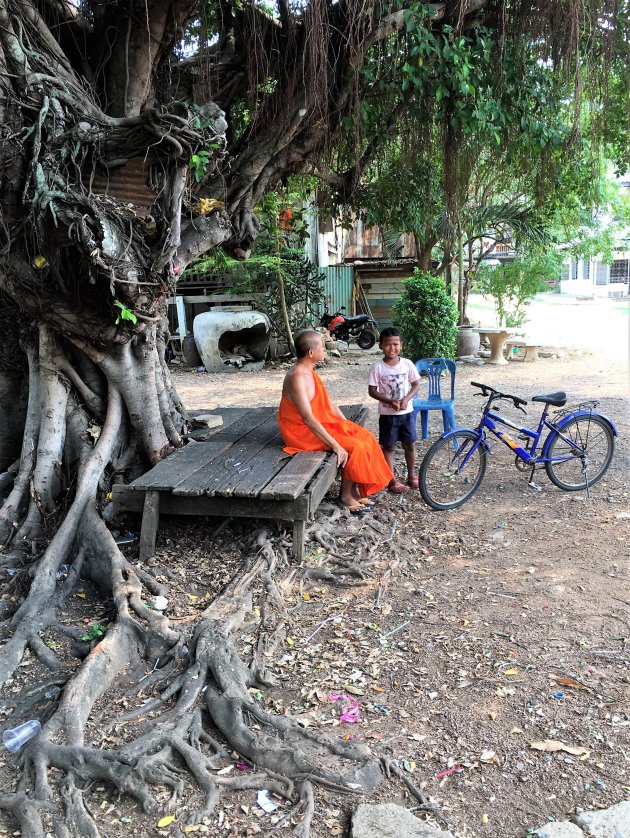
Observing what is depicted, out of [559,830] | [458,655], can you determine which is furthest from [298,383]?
[559,830]

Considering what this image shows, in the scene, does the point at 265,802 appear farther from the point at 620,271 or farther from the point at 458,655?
the point at 620,271

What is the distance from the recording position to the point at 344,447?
5.28m

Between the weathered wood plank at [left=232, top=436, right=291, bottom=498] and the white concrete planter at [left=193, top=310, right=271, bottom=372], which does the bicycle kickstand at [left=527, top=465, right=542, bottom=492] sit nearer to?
the weathered wood plank at [left=232, top=436, right=291, bottom=498]

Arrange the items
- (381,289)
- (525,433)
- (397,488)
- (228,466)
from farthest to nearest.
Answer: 1. (381,289)
2. (397,488)
3. (525,433)
4. (228,466)

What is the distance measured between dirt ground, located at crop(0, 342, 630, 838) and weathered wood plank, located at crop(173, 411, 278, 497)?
49 centimetres

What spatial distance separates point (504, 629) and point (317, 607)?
1.10 meters

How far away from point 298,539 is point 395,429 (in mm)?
1818

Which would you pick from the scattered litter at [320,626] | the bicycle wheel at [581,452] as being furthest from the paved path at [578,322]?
the scattered litter at [320,626]

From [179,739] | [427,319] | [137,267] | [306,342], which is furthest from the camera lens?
[427,319]

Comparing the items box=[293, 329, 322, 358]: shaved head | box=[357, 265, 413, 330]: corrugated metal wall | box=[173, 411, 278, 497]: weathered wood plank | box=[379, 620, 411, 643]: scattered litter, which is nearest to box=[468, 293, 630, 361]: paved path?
box=[357, 265, 413, 330]: corrugated metal wall

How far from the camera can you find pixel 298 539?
4.50 meters

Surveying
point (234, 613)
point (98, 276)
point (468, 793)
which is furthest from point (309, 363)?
point (468, 793)

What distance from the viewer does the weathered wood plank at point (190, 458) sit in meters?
4.46

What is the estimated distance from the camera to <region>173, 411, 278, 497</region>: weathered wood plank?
14.3 feet
